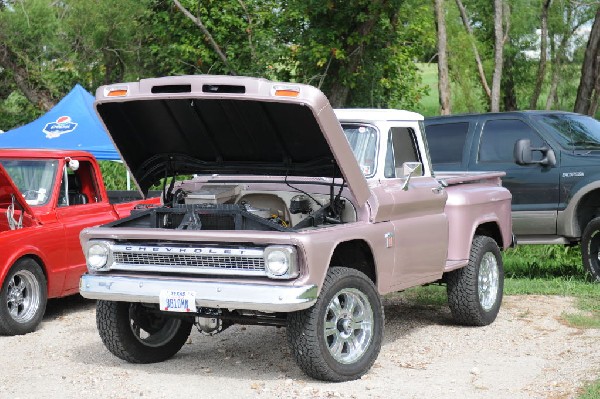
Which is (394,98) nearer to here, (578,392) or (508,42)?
(508,42)

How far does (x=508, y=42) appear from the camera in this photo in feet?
137

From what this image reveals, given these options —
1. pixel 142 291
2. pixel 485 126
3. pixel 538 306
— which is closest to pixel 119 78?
pixel 485 126

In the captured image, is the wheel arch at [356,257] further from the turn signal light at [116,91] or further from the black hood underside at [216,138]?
the turn signal light at [116,91]

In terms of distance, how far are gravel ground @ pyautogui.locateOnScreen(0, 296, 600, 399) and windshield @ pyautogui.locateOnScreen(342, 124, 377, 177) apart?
1598 mm

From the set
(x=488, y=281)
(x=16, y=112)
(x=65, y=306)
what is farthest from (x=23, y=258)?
(x=16, y=112)

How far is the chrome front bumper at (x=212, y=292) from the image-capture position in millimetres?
7605

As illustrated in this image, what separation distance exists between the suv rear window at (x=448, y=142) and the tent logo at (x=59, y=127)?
9.06 metres

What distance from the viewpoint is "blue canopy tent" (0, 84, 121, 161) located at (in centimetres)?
2056

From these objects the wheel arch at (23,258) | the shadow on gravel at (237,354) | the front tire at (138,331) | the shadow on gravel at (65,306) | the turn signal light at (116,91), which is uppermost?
the turn signal light at (116,91)

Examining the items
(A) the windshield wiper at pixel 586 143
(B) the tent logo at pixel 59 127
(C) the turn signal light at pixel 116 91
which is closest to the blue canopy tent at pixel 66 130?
(B) the tent logo at pixel 59 127

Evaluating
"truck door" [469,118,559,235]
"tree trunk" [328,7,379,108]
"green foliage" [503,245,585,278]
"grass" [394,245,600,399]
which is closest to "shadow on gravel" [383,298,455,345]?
"grass" [394,245,600,399]

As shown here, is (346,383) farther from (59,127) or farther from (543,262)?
(59,127)

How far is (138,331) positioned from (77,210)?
3349 millimetres

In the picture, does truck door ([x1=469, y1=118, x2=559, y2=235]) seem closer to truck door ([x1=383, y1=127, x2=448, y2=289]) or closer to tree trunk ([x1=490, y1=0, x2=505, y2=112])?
truck door ([x1=383, y1=127, x2=448, y2=289])
